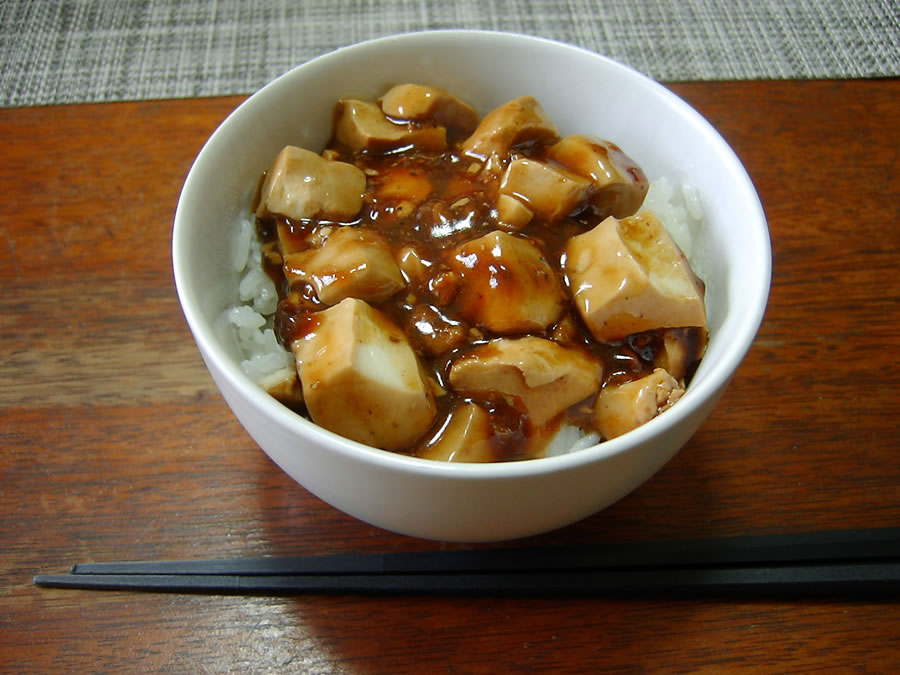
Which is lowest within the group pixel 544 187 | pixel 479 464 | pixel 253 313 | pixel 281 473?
pixel 281 473

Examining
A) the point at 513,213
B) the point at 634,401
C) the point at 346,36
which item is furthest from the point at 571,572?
the point at 346,36

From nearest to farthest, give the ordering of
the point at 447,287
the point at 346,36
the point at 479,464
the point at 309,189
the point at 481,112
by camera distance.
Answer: the point at 479,464
the point at 447,287
the point at 309,189
the point at 481,112
the point at 346,36

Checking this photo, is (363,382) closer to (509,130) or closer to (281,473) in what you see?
(281,473)

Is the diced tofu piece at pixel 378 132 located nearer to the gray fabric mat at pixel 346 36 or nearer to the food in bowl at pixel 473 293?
the food in bowl at pixel 473 293

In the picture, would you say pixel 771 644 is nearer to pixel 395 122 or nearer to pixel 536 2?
pixel 395 122

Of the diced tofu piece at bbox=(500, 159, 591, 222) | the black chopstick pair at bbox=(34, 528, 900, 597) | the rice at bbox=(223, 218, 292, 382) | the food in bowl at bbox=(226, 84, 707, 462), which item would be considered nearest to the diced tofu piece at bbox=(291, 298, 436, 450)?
the food in bowl at bbox=(226, 84, 707, 462)

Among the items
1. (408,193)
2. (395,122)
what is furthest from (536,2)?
(408,193)
